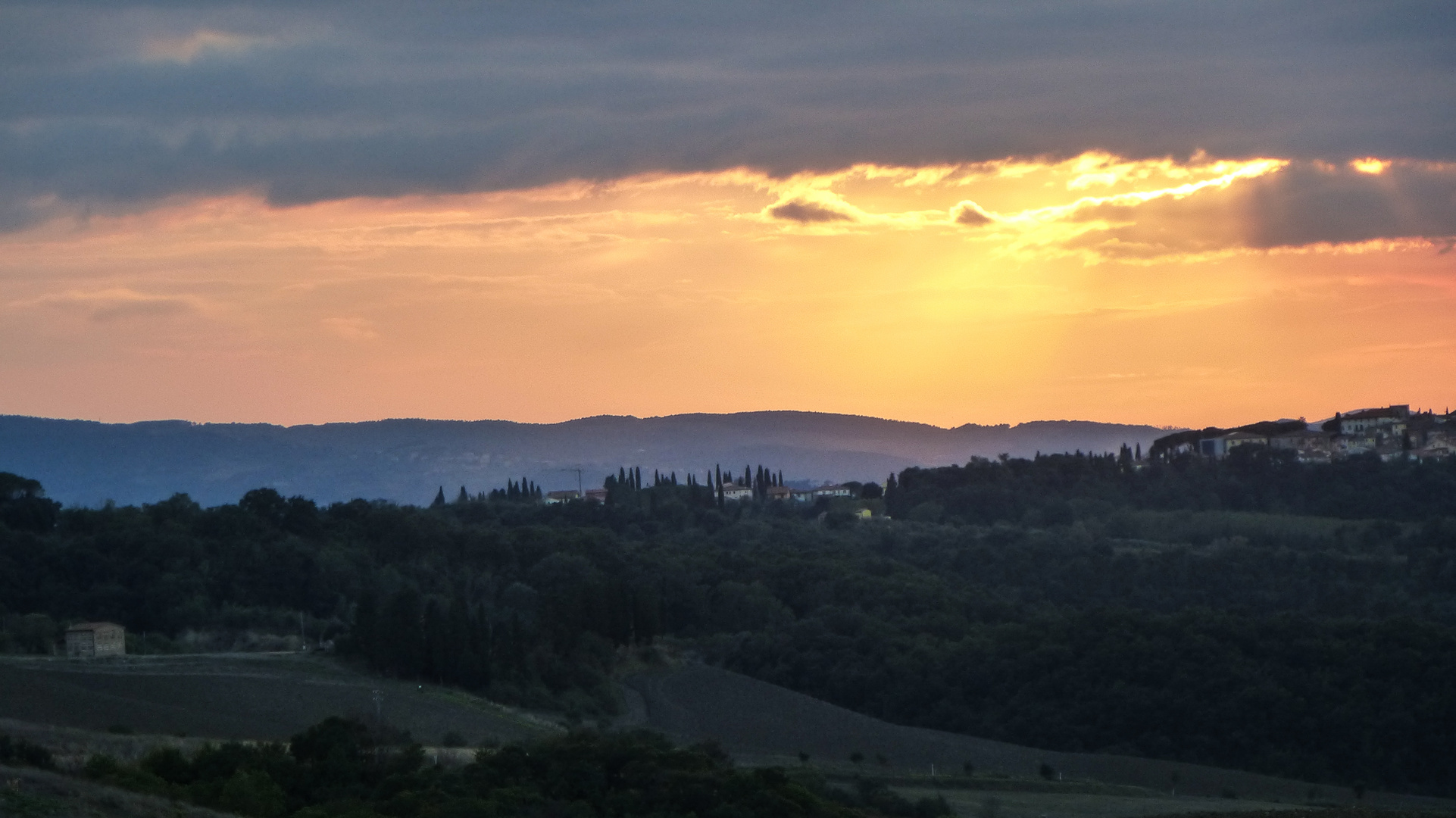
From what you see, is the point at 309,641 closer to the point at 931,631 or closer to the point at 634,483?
the point at 931,631

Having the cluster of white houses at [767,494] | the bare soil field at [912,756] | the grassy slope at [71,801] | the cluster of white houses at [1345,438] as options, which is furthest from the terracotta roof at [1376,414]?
the grassy slope at [71,801]

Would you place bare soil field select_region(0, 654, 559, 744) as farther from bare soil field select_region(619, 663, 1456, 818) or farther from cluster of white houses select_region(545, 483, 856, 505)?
cluster of white houses select_region(545, 483, 856, 505)

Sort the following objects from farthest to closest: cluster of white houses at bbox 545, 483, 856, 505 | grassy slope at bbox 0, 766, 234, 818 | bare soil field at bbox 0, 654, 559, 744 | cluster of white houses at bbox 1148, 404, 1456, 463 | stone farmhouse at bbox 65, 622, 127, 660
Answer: cluster of white houses at bbox 545, 483, 856, 505 → cluster of white houses at bbox 1148, 404, 1456, 463 → stone farmhouse at bbox 65, 622, 127, 660 → bare soil field at bbox 0, 654, 559, 744 → grassy slope at bbox 0, 766, 234, 818

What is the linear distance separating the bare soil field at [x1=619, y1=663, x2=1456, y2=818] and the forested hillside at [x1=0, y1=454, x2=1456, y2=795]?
3.43 meters

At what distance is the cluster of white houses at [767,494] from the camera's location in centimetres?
15400

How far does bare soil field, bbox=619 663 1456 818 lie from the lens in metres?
47.6

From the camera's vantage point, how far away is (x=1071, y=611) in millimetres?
82062

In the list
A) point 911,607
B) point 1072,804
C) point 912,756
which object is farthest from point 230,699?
point 911,607

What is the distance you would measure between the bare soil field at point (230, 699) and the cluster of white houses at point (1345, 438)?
329ft

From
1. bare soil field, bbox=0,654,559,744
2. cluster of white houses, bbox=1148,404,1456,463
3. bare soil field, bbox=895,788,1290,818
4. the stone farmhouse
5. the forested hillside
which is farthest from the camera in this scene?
cluster of white houses, bbox=1148,404,1456,463

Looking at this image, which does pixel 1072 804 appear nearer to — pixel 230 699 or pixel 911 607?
pixel 230 699

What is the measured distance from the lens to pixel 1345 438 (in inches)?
5945

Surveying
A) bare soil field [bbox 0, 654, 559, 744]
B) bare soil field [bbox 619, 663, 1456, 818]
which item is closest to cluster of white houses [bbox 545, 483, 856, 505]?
bare soil field [bbox 619, 663, 1456, 818]

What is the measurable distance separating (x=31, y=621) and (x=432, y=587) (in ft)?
86.1
